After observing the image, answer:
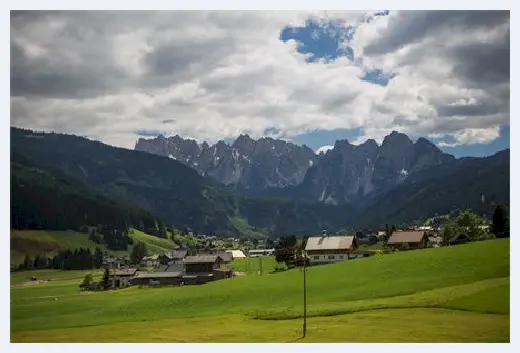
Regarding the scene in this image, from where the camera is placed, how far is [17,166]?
106 feet

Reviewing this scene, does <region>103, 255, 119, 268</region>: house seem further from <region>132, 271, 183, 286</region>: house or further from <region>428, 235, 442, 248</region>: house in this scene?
<region>428, 235, 442, 248</region>: house

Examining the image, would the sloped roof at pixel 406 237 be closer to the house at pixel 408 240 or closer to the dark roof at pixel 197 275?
the house at pixel 408 240

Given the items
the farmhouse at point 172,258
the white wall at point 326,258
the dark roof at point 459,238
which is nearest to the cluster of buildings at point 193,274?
the white wall at point 326,258

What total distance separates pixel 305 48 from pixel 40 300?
21.0 m

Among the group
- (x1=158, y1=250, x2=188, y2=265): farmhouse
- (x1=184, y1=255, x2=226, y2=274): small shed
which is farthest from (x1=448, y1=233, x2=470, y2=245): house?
(x1=158, y1=250, x2=188, y2=265): farmhouse

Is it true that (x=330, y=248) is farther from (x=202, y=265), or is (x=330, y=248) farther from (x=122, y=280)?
(x=122, y=280)

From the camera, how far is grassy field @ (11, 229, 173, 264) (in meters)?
39.4

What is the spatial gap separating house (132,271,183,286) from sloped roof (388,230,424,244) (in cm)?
1749

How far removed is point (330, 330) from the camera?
2497cm

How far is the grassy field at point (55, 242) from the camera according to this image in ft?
129

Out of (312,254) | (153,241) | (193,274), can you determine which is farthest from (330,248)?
(153,241)

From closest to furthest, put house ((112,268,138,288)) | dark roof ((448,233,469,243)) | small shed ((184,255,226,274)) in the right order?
small shed ((184,255,226,274))
dark roof ((448,233,469,243))
house ((112,268,138,288))

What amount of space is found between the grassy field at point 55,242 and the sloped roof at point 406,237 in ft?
92.7

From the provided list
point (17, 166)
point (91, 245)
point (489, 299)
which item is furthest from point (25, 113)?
point (91, 245)
